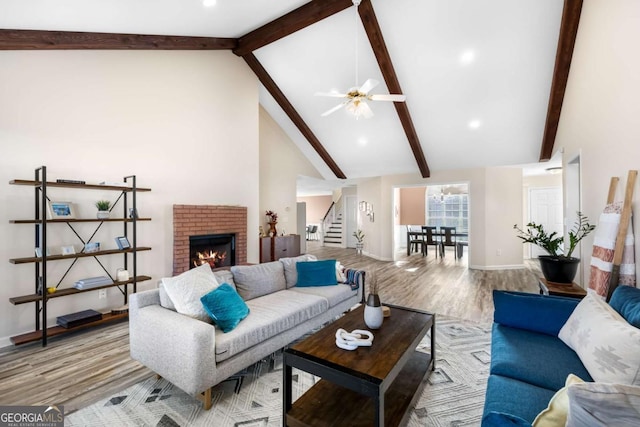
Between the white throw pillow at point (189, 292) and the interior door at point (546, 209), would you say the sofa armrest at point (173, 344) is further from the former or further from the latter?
the interior door at point (546, 209)

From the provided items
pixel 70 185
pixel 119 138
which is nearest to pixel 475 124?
pixel 119 138

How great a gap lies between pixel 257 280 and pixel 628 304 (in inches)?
113


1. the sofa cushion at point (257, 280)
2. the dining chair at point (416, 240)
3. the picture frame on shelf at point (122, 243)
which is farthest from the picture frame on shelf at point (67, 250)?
the dining chair at point (416, 240)

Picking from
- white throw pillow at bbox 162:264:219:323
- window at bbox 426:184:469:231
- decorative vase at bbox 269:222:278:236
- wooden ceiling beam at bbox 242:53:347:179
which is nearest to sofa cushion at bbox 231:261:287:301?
→ white throw pillow at bbox 162:264:219:323

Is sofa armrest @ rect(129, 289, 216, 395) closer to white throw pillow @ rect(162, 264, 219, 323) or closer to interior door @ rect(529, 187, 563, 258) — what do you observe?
white throw pillow @ rect(162, 264, 219, 323)

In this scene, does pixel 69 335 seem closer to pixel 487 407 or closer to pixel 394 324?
pixel 394 324

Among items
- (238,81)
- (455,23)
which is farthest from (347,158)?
(455,23)

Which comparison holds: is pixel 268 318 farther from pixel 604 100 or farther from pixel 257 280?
pixel 604 100

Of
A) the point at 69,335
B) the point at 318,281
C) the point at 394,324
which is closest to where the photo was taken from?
the point at 394,324

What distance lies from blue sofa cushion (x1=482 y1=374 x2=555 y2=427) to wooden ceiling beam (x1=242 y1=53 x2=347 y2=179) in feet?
18.9

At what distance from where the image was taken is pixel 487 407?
1376mm

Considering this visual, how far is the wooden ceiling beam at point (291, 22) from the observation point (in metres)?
3.84

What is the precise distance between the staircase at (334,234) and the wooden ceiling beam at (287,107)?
4.00 meters

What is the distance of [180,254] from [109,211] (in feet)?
3.59
